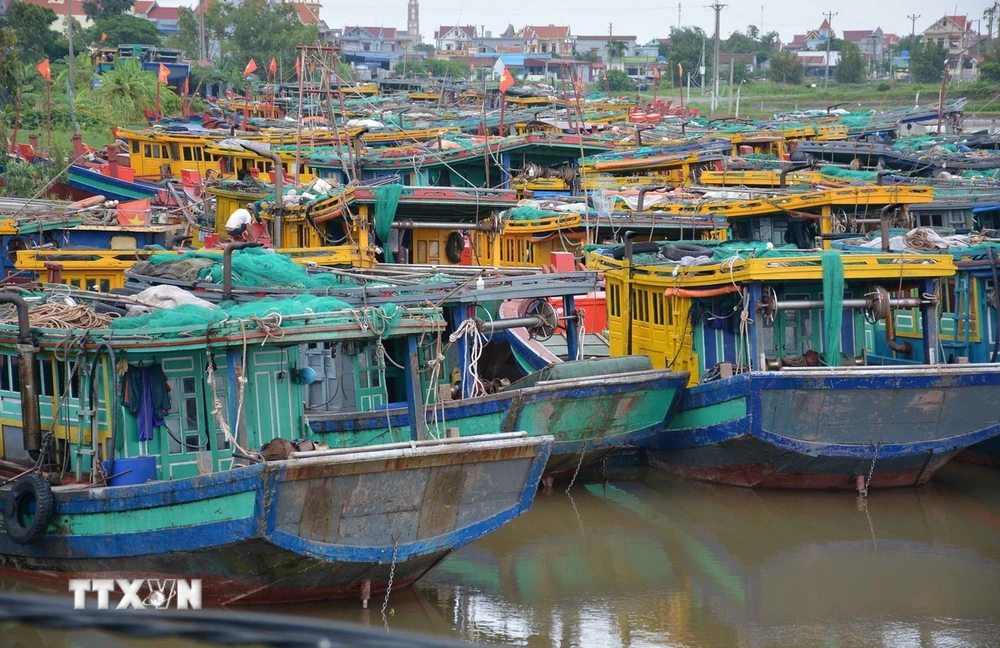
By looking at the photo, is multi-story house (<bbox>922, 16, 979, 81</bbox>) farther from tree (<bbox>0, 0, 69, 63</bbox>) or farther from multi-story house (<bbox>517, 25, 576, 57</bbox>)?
tree (<bbox>0, 0, 69, 63</bbox>)

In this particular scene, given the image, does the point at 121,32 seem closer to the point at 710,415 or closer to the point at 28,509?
the point at 710,415

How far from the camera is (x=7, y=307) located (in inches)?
515

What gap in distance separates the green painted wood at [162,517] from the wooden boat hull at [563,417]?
253 centimetres

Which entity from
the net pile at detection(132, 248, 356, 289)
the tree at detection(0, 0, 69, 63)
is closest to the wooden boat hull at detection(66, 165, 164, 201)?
the net pile at detection(132, 248, 356, 289)

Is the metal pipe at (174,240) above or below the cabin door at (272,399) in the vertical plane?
above

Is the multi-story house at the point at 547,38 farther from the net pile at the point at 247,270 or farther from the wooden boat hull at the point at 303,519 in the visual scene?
the wooden boat hull at the point at 303,519

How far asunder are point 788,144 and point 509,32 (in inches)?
4279

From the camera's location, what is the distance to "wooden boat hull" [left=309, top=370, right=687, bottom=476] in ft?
43.7

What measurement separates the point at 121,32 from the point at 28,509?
244ft

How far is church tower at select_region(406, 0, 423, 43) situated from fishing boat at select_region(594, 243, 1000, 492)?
429 feet

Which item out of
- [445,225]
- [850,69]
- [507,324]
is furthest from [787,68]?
[507,324]

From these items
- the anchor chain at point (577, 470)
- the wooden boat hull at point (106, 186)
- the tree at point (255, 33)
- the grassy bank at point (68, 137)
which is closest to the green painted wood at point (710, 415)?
the anchor chain at point (577, 470)

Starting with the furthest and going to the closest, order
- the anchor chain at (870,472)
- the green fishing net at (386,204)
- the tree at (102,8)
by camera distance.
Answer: the tree at (102,8) < the green fishing net at (386,204) < the anchor chain at (870,472)

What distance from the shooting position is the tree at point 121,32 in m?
80.7
